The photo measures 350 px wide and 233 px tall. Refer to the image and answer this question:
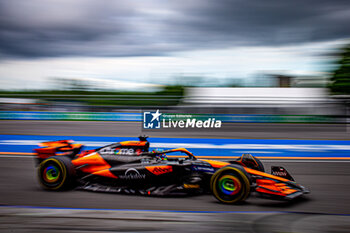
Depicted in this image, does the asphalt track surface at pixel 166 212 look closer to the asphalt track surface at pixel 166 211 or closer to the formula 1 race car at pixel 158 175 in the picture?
the asphalt track surface at pixel 166 211

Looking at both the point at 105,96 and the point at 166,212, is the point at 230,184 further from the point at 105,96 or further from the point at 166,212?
the point at 105,96

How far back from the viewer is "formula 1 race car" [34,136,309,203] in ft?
13.2

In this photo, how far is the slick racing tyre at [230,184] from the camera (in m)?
3.93

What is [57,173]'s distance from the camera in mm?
4617

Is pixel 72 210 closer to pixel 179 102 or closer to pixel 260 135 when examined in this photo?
pixel 260 135

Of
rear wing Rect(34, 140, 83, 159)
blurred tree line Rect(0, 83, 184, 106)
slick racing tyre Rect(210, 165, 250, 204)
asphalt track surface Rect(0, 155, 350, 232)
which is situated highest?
blurred tree line Rect(0, 83, 184, 106)

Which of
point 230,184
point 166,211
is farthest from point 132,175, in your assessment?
point 230,184

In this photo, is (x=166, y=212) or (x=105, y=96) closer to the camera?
(x=166, y=212)

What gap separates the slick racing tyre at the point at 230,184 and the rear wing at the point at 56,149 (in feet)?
8.04

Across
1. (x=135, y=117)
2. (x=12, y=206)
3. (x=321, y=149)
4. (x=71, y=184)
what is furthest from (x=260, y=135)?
(x=12, y=206)

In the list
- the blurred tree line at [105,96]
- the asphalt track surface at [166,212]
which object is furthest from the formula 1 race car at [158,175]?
the blurred tree line at [105,96]

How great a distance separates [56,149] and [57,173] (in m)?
0.62

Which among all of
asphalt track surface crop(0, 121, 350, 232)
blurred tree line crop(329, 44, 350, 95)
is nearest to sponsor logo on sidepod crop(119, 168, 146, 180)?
asphalt track surface crop(0, 121, 350, 232)

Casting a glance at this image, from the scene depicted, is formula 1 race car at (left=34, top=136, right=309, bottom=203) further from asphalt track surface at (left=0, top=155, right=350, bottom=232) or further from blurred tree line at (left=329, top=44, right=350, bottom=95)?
blurred tree line at (left=329, top=44, right=350, bottom=95)
